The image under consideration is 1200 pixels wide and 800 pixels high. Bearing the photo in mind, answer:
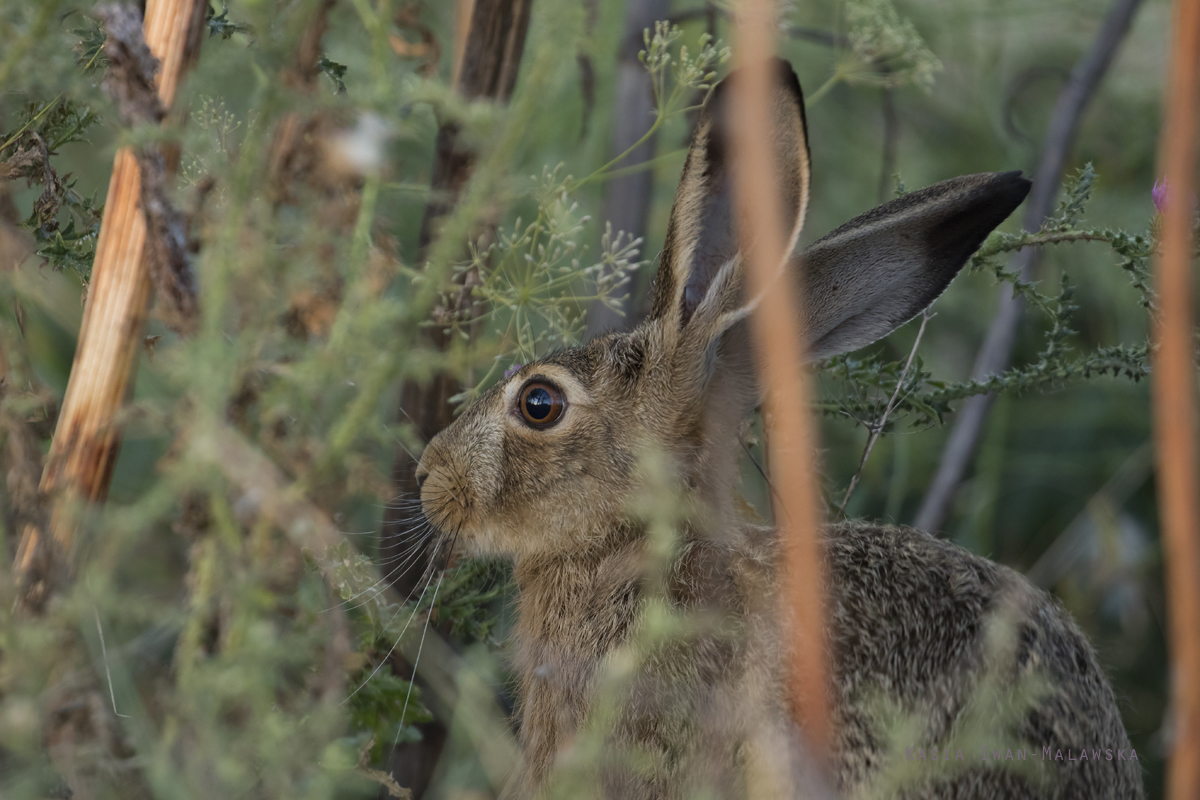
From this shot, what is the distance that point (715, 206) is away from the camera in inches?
103

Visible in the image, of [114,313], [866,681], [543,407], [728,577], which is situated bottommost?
[866,681]

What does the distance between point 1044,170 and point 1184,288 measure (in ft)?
10.5

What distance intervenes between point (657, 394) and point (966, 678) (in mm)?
1037

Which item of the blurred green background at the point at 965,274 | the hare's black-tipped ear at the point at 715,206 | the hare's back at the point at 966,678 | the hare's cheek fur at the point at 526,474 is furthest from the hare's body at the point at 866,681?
the hare's black-tipped ear at the point at 715,206

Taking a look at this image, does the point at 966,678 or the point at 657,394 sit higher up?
the point at 657,394

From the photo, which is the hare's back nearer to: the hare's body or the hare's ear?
the hare's body

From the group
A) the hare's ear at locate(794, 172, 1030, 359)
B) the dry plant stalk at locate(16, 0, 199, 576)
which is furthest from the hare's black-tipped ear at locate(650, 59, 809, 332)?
the dry plant stalk at locate(16, 0, 199, 576)

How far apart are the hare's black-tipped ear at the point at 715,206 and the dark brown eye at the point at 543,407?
13.4 inches

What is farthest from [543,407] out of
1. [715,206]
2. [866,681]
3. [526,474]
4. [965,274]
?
[965,274]

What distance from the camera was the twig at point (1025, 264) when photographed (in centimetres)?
379

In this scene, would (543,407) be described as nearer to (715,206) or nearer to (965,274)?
(715,206)

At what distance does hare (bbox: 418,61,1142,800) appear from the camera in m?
2.04

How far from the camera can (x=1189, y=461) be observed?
1.10 m

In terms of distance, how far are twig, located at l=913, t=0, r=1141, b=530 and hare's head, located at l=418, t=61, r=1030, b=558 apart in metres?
1.26
